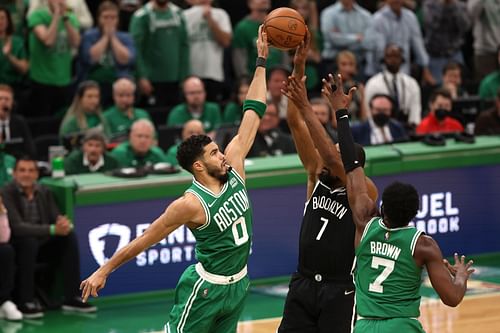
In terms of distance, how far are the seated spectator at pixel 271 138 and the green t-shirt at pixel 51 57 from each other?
2.91 meters

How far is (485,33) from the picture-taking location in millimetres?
19156

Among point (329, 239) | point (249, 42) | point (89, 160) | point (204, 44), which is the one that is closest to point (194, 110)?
point (204, 44)

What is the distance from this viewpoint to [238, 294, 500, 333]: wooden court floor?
11.2 m

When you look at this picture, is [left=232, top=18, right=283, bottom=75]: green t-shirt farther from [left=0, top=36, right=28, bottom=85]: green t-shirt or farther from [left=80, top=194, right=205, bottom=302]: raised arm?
[left=80, top=194, right=205, bottom=302]: raised arm

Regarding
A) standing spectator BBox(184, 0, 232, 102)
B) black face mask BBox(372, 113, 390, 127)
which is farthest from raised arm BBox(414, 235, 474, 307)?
standing spectator BBox(184, 0, 232, 102)

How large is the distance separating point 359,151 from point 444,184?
5.82 m

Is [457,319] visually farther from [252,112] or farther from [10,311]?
[10,311]

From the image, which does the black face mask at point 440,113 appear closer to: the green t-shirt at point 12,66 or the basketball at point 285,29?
the green t-shirt at point 12,66

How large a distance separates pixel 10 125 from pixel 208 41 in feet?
11.9

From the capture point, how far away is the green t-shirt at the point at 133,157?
45.2 feet

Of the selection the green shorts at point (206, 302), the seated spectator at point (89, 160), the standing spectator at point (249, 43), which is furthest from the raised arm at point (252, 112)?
the standing spectator at point (249, 43)

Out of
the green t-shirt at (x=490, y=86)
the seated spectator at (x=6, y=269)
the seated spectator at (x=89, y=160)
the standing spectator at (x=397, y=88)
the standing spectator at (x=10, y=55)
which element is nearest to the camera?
the seated spectator at (x=6, y=269)

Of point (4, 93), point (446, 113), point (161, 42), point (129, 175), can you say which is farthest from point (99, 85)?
point (446, 113)

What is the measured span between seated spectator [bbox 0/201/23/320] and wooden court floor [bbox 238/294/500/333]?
7.31 feet
